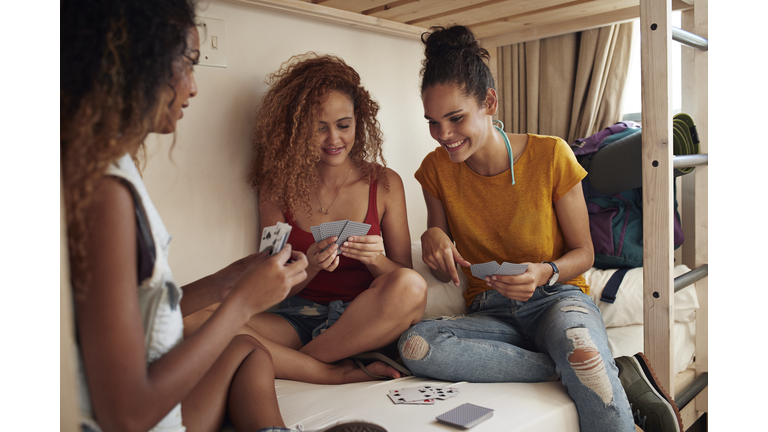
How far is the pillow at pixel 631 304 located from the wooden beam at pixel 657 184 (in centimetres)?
17

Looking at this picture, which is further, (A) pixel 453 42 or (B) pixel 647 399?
(A) pixel 453 42

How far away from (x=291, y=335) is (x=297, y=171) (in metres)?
0.44

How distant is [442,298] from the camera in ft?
5.42

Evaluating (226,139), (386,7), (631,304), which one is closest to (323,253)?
(226,139)

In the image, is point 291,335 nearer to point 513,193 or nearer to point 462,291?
point 462,291

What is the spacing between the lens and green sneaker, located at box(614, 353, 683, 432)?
121 cm

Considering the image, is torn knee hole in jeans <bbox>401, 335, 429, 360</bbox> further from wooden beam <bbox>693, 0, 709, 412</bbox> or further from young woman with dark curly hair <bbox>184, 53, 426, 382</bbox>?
wooden beam <bbox>693, 0, 709, 412</bbox>

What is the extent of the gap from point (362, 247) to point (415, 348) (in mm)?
310

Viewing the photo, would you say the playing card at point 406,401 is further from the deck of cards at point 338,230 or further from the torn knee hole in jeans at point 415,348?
the deck of cards at point 338,230

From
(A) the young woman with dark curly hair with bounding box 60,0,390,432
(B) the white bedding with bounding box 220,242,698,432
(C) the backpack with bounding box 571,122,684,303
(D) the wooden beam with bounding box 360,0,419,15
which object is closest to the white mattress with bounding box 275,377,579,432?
(B) the white bedding with bounding box 220,242,698,432

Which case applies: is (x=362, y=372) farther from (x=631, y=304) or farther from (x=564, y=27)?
(x=564, y=27)
